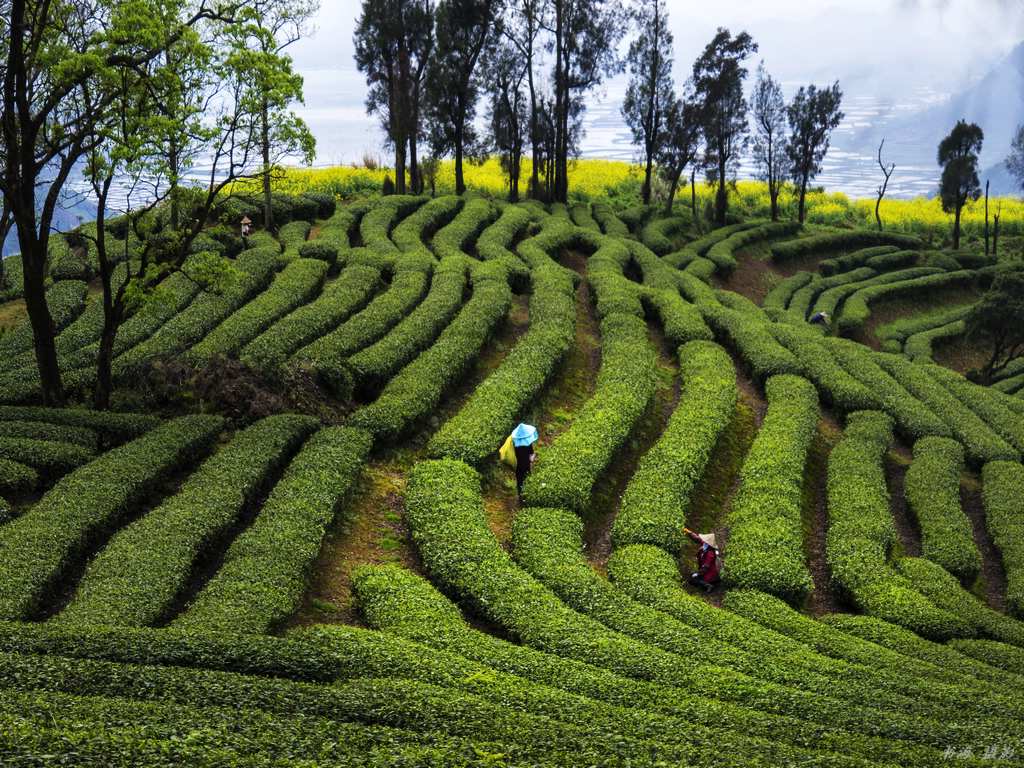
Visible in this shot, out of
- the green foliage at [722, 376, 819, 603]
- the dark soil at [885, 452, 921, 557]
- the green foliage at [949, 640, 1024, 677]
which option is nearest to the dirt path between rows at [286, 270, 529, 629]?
the green foliage at [722, 376, 819, 603]

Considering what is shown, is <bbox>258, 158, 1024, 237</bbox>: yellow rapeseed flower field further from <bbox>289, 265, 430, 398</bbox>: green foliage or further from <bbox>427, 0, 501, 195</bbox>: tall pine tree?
<bbox>289, 265, 430, 398</bbox>: green foliage

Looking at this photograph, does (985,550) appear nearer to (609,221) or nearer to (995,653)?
(995,653)

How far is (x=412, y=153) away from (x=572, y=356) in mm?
23318

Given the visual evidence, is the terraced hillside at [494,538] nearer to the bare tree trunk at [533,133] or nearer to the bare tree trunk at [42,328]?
the bare tree trunk at [42,328]

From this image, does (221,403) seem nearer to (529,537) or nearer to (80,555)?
(80,555)

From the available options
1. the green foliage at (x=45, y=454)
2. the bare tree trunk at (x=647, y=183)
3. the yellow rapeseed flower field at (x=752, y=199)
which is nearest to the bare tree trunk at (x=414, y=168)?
the yellow rapeseed flower field at (x=752, y=199)

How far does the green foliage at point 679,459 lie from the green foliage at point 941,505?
178 inches

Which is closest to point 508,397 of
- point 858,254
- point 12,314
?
point 12,314

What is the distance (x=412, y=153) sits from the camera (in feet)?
144

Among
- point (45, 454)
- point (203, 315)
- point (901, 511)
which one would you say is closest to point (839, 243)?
point (901, 511)

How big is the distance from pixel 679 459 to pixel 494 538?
5429 mm

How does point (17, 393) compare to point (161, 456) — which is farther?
point (17, 393)

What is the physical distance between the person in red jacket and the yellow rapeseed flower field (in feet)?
126

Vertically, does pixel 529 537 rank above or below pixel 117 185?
below
